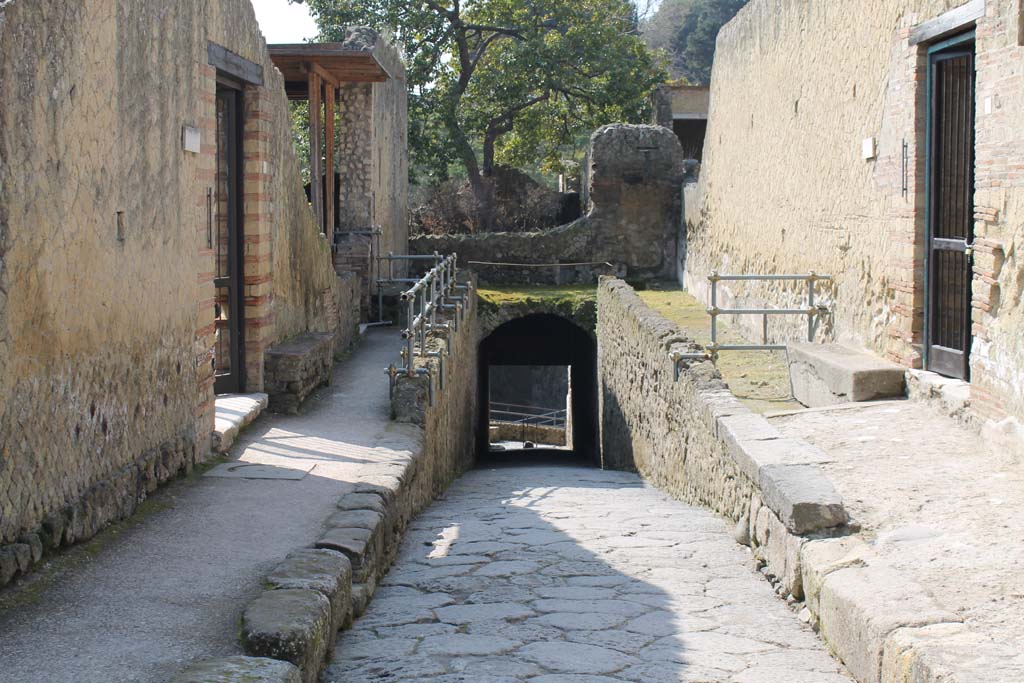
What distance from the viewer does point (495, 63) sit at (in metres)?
24.3

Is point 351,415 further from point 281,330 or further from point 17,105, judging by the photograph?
point 17,105

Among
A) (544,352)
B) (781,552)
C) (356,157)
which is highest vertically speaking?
(356,157)

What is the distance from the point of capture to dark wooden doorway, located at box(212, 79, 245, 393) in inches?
333

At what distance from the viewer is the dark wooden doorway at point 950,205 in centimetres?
749

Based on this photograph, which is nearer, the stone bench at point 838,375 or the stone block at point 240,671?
the stone block at point 240,671

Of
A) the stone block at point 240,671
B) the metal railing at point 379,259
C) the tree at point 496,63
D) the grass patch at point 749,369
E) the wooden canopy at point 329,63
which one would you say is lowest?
the stone block at point 240,671

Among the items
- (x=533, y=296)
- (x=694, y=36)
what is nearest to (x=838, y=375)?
(x=533, y=296)

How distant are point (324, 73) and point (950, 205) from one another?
27.9ft

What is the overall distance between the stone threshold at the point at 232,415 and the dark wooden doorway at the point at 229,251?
8.7 inches

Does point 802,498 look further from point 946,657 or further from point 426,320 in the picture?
point 426,320

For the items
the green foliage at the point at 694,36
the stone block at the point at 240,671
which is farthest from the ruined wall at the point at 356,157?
the green foliage at the point at 694,36

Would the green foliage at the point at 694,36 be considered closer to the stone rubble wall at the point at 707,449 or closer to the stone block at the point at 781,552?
the stone rubble wall at the point at 707,449

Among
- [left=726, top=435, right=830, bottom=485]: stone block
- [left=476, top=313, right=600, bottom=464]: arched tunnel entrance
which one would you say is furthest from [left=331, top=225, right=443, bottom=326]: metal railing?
[left=726, top=435, right=830, bottom=485]: stone block

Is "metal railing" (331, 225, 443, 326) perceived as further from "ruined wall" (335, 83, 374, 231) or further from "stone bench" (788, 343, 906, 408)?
"stone bench" (788, 343, 906, 408)
